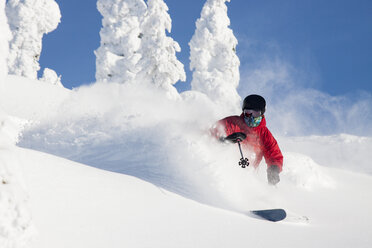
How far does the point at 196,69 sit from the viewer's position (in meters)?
24.2

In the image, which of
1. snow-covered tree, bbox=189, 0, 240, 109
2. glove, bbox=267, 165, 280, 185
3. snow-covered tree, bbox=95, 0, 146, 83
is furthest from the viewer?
snow-covered tree, bbox=189, 0, 240, 109

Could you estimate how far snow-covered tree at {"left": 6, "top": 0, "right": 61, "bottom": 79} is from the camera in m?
20.2

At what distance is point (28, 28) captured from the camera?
20766mm

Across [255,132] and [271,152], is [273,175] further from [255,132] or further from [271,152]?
[255,132]

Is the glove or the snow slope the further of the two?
the glove

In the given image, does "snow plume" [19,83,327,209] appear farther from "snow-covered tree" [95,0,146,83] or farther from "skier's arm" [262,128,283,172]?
"snow-covered tree" [95,0,146,83]

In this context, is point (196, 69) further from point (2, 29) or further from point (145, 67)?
point (2, 29)

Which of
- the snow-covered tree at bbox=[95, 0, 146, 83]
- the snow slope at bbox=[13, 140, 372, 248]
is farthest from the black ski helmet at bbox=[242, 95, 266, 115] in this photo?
the snow-covered tree at bbox=[95, 0, 146, 83]

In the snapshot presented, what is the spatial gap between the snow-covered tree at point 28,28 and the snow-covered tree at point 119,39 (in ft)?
11.7

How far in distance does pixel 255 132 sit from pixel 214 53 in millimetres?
20799

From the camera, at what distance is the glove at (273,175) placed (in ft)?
12.5

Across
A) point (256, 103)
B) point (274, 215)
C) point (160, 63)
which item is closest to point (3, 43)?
point (274, 215)

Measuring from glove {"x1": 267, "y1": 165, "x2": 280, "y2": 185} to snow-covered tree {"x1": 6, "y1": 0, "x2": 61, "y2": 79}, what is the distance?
2083 cm

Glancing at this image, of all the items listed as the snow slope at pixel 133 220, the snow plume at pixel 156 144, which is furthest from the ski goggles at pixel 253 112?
the snow slope at pixel 133 220
